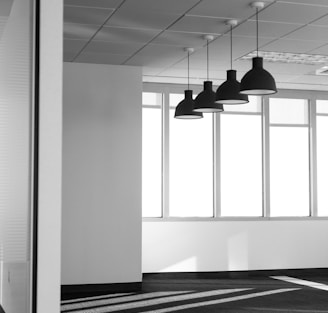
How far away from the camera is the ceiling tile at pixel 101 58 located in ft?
25.8

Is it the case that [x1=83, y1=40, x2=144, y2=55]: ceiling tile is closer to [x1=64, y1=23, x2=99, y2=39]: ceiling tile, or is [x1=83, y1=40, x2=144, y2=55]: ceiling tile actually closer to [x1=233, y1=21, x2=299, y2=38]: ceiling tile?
[x1=64, y1=23, x2=99, y2=39]: ceiling tile

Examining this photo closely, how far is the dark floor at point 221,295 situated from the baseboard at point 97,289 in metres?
0.19

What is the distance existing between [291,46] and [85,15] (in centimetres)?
260

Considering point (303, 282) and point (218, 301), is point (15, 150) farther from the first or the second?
point (303, 282)

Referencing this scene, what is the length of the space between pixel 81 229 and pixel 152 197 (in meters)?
1.69

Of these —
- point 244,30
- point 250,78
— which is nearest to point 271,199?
point 244,30

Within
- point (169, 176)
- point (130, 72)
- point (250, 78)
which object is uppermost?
point (130, 72)

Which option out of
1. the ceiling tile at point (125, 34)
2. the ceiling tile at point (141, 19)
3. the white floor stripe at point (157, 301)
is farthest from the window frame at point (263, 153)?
the ceiling tile at point (141, 19)

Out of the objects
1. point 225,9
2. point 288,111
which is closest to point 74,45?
point 225,9

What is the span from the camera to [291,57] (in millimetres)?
8039

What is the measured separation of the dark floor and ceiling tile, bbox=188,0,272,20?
10.2ft

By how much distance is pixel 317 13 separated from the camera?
6051 millimetres

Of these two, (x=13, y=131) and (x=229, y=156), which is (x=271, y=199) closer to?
(x=229, y=156)

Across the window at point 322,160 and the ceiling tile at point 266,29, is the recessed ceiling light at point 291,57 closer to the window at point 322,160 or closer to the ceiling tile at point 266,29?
the ceiling tile at point 266,29
